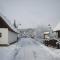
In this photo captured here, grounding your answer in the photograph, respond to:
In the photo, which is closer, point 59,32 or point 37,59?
point 37,59

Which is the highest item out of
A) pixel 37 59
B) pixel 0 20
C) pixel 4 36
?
pixel 0 20

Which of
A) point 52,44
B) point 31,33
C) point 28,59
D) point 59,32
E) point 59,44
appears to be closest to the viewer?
point 28,59

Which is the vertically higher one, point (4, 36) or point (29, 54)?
point (4, 36)

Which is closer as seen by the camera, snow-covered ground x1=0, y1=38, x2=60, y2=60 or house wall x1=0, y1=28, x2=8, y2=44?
snow-covered ground x1=0, y1=38, x2=60, y2=60

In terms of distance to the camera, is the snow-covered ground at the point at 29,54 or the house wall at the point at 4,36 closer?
the snow-covered ground at the point at 29,54

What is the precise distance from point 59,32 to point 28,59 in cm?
2711

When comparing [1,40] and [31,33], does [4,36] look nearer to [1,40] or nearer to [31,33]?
[1,40]

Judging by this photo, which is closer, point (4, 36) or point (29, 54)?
point (29, 54)

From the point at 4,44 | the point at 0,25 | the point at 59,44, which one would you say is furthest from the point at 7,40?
the point at 59,44

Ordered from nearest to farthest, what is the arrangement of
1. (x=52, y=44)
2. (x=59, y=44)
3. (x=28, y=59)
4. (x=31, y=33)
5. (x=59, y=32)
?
(x=28, y=59)
(x=59, y=44)
(x=52, y=44)
(x=59, y=32)
(x=31, y=33)

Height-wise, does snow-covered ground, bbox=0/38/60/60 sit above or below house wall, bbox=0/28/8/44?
below

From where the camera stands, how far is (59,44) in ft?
81.6

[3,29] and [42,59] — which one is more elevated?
[3,29]

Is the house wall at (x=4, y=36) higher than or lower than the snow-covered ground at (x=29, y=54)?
higher
